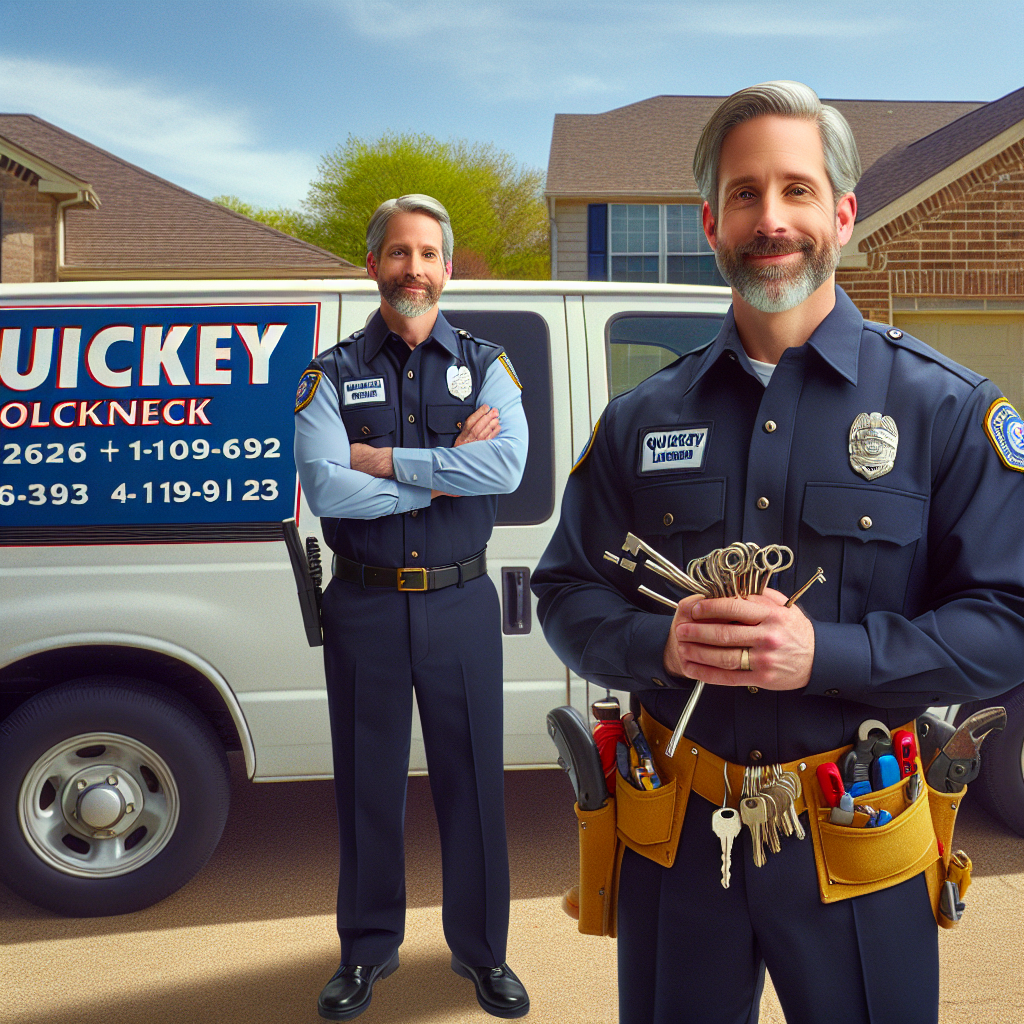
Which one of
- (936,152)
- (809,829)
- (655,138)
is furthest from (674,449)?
(655,138)

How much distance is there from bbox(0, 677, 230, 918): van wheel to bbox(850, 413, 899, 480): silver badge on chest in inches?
108

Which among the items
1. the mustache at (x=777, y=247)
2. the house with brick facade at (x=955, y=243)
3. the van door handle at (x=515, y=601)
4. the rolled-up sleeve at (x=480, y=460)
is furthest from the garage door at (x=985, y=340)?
the mustache at (x=777, y=247)

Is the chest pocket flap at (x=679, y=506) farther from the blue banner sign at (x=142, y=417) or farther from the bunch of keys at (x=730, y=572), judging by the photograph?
the blue banner sign at (x=142, y=417)

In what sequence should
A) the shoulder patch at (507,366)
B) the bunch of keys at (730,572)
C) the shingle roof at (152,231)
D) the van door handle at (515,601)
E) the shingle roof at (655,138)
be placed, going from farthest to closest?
1. the shingle roof at (655,138)
2. the shingle roof at (152,231)
3. the van door handle at (515,601)
4. the shoulder patch at (507,366)
5. the bunch of keys at (730,572)

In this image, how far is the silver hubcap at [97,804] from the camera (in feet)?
11.3

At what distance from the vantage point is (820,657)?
1343 mm

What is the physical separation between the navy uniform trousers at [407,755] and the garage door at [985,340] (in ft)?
31.1

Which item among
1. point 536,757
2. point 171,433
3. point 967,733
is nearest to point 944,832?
point 967,733

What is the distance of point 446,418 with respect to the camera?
120 inches

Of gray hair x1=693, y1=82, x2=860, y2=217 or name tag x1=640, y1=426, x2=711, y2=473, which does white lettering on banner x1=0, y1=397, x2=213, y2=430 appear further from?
gray hair x1=693, y1=82, x2=860, y2=217

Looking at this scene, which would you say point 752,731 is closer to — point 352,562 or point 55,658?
point 352,562

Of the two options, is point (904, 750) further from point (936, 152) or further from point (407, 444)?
point (936, 152)

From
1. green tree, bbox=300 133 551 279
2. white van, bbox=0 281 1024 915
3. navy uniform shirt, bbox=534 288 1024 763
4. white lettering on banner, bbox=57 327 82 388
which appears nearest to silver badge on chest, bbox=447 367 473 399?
white van, bbox=0 281 1024 915

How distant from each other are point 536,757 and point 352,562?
1127 millimetres
